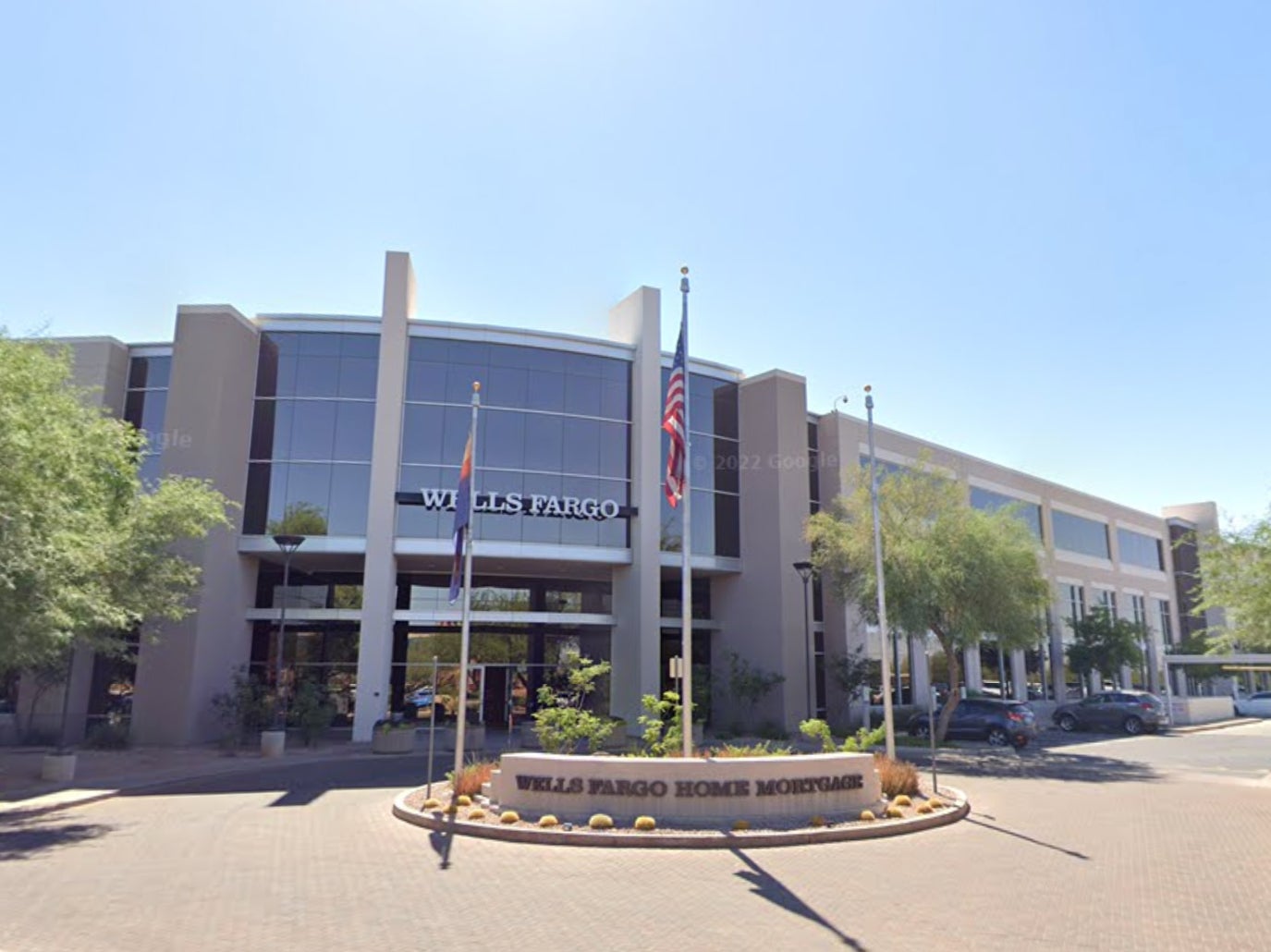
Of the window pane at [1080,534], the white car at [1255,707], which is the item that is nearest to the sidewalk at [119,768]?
the window pane at [1080,534]

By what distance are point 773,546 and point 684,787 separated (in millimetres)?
20669

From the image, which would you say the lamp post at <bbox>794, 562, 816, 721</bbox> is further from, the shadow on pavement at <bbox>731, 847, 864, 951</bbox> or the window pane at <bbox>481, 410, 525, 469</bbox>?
the shadow on pavement at <bbox>731, 847, 864, 951</bbox>

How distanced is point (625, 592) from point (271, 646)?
12.9 meters

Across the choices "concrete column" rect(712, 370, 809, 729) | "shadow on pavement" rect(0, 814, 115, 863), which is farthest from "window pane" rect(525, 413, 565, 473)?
"shadow on pavement" rect(0, 814, 115, 863)

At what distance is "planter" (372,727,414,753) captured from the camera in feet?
81.8

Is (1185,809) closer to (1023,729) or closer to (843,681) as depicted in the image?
(1023,729)

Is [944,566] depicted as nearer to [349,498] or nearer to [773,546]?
[773,546]

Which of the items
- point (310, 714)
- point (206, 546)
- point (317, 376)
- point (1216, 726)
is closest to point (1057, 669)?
point (1216, 726)

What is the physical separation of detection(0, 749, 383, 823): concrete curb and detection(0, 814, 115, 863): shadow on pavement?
0.60m

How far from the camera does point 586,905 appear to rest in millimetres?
8812

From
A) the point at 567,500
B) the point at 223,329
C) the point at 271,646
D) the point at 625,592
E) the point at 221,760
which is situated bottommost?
the point at 221,760

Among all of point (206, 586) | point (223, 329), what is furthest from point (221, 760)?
point (223, 329)

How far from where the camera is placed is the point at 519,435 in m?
30.4

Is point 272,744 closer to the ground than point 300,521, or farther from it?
closer to the ground
